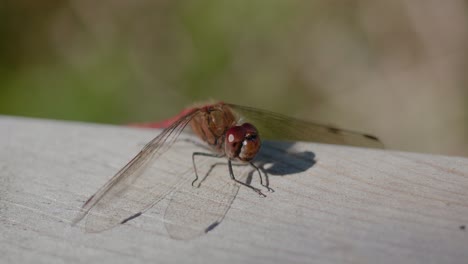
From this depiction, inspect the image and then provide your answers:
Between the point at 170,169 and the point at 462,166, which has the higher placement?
the point at 462,166

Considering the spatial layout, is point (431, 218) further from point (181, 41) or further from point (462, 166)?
point (181, 41)

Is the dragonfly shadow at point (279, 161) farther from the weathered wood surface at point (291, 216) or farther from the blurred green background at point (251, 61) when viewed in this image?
the blurred green background at point (251, 61)

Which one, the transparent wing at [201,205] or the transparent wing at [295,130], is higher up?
the transparent wing at [295,130]

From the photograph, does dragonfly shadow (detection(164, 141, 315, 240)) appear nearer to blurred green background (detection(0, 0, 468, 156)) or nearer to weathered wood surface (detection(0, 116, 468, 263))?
weathered wood surface (detection(0, 116, 468, 263))

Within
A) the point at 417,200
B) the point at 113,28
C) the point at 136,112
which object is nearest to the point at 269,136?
the point at 417,200

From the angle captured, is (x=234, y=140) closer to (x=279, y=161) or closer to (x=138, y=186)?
(x=279, y=161)

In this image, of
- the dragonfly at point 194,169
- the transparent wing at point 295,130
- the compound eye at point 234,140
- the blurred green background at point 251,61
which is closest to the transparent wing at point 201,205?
the dragonfly at point 194,169

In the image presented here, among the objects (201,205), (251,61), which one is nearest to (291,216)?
(201,205)
